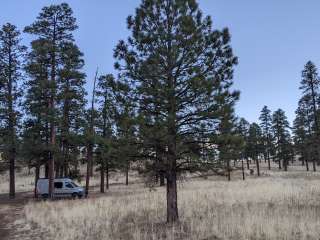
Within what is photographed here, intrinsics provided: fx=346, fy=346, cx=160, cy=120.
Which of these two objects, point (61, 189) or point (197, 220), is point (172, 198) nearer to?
point (197, 220)

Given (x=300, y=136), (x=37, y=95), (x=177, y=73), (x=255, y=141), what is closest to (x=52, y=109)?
(x=37, y=95)

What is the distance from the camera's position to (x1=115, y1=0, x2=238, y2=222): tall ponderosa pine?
12.7 metres

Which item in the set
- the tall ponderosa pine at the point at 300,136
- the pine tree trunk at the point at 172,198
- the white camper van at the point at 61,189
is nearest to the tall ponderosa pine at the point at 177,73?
the pine tree trunk at the point at 172,198

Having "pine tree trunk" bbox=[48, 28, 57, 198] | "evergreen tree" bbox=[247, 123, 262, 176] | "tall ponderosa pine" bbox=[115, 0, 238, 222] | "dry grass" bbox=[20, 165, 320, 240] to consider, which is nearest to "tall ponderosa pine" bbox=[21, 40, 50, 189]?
"pine tree trunk" bbox=[48, 28, 57, 198]

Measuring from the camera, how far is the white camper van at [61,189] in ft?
104

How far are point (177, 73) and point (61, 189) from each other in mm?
23324

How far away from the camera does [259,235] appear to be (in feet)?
34.2

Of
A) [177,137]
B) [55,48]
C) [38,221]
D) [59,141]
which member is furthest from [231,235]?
[59,141]

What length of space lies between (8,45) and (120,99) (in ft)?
74.3

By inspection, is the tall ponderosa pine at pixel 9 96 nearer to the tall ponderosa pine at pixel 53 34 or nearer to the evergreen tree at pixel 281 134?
the tall ponderosa pine at pixel 53 34

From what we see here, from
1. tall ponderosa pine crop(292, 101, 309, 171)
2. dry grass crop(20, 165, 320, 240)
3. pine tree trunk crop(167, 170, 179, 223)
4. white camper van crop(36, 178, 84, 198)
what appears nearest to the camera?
dry grass crop(20, 165, 320, 240)

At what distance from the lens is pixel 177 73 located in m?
13.3

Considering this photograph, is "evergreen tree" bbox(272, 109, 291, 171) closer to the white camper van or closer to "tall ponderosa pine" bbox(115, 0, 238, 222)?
the white camper van

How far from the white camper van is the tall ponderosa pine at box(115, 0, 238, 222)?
20412 mm
